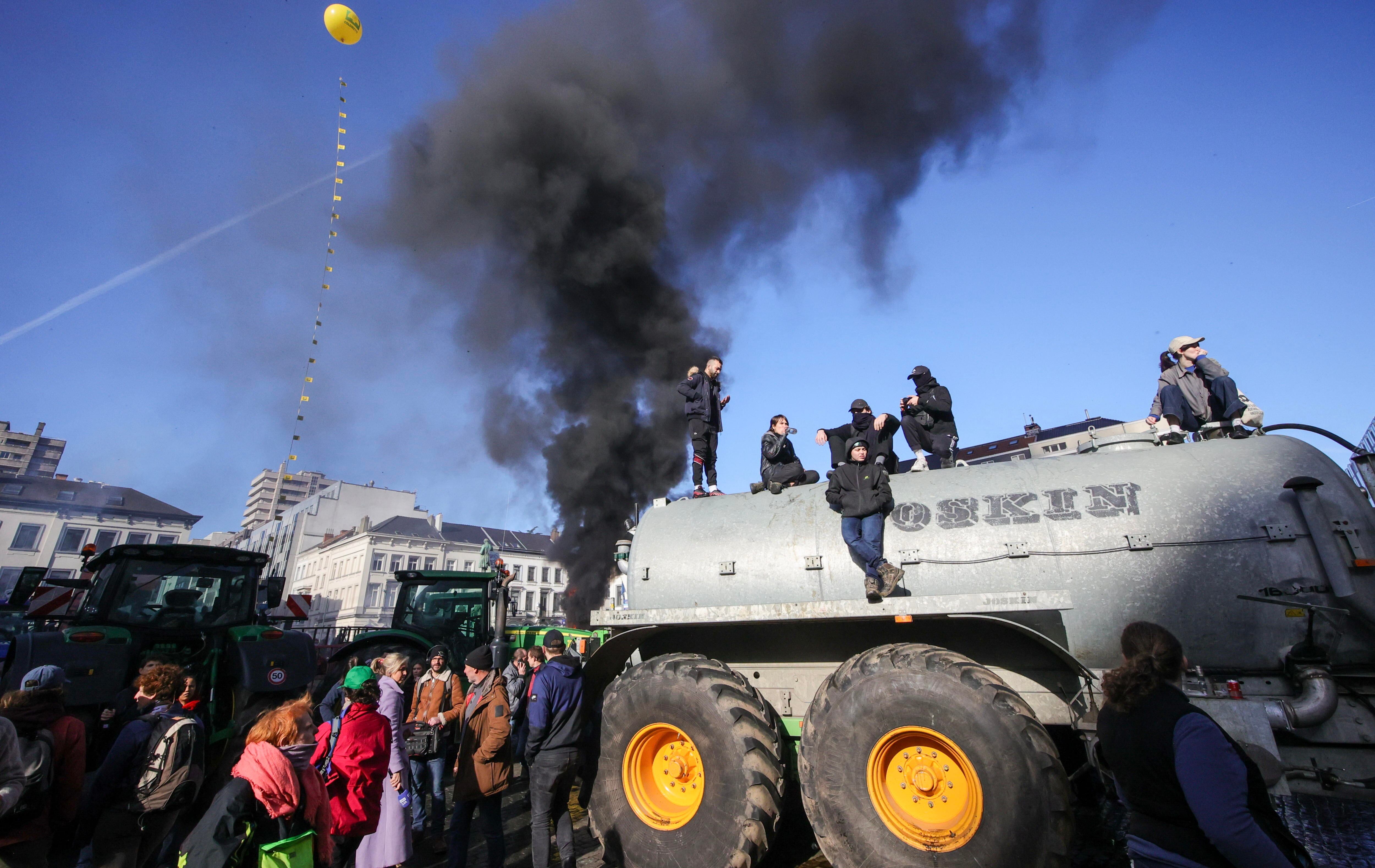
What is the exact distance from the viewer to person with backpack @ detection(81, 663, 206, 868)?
11.4ft

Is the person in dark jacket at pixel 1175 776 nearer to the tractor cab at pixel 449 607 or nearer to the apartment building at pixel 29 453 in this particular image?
the tractor cab at pixel 449 607

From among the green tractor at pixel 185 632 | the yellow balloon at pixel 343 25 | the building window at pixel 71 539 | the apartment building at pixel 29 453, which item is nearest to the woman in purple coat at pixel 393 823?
the green tractor at pixel 185 632

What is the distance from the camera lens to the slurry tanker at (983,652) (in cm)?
354

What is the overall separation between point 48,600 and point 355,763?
292 inches

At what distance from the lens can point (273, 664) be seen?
723cm

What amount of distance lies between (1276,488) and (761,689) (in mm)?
3680

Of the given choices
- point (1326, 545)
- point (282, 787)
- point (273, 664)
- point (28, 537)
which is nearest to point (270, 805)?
point (282, 787)

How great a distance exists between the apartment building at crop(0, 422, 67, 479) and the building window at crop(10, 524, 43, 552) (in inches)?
1793

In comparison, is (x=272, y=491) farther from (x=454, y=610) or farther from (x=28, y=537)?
(x=454, y=610)

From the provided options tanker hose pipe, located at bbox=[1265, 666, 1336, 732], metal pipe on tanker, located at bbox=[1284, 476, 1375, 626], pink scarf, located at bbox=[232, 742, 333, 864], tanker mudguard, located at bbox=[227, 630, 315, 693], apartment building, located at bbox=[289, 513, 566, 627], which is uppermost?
apartment building, located at bbox=[289, 513, 566, 627]

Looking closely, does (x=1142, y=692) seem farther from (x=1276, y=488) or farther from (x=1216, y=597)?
(x=1276, y=488)

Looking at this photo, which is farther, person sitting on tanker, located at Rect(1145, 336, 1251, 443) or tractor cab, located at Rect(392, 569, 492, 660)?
tractor cab, located at Rect(392, 569, 492, 660)

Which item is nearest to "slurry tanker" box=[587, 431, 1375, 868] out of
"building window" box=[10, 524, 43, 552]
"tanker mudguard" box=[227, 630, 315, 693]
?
"tanker mudguard" box=[227, 630, 315, 693]

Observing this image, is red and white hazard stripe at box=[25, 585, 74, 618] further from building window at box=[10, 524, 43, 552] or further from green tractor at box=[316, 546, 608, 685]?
building window at box=[10, 524, 43, 552]
